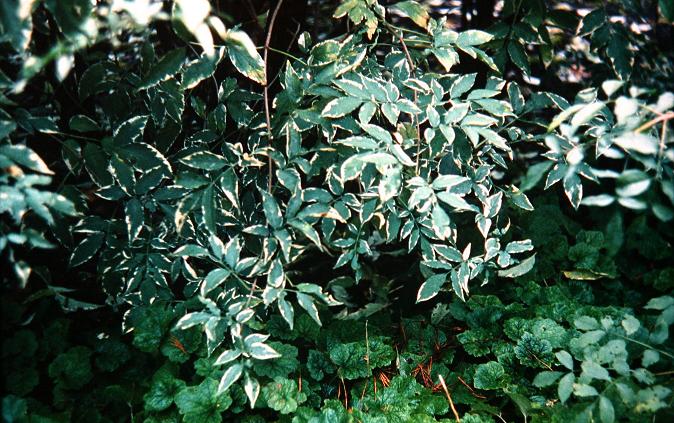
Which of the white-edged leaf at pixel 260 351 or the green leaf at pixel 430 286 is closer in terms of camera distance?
the white-edged leaf at pixel 260 351

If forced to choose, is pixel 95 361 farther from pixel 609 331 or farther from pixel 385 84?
pixel 609 331

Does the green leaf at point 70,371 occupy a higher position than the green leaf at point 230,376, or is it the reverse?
the green leaf at point 230,376

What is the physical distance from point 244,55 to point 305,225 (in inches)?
18.7

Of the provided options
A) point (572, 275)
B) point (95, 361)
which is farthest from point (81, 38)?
point (572, 275)

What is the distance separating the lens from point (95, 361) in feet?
6.09

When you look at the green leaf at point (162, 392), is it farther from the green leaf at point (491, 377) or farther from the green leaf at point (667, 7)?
the green leaf at point (667, 7)

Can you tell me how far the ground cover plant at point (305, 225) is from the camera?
4.59 feet

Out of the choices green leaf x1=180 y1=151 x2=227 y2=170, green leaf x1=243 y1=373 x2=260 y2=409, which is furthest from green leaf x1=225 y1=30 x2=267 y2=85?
green leaf x1=243 y1=373 x2=260 y2=409

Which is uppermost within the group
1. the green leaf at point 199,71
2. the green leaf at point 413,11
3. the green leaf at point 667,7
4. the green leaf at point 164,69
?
the green leaf at point 164,69

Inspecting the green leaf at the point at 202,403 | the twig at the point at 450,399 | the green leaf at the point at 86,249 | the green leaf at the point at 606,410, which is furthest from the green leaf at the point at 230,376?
the green leaf at the point at 606,410

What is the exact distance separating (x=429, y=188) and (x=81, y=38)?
35.0 inches

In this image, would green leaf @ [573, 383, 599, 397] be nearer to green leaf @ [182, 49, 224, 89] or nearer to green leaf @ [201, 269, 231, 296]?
green leaf @ [201, 269, 231, 296]

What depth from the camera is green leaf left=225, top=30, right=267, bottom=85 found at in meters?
1.35

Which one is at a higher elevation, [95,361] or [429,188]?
[429,188]
